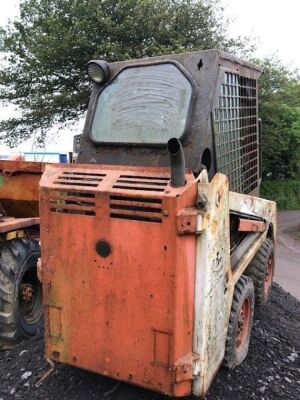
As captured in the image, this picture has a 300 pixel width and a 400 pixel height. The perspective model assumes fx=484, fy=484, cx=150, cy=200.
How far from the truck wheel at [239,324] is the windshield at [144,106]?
126 centimetres

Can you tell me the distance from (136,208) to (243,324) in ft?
5.14

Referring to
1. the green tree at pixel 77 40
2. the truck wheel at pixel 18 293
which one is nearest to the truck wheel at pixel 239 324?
the truck wheel at pixel 18 293

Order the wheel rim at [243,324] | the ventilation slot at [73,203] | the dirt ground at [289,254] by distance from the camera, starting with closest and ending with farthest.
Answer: the ventilation slot at [73,203], the wheel rim at [243,324], the dirt ground at [289,254]

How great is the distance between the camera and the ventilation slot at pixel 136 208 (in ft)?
9.18

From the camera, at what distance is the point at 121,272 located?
116 inches

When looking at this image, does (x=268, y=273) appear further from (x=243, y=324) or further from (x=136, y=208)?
(x=136, y=208)

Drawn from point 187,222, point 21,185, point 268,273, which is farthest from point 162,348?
point 21,185

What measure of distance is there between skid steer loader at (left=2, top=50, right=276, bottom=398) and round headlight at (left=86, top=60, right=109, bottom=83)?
0.03ft

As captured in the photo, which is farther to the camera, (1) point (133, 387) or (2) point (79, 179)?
(1) point (133, 387)

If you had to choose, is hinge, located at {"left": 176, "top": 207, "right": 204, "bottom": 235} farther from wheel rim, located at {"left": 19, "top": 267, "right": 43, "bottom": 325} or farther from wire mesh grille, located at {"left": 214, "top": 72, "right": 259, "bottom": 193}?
wheel rim, located at {"left": 19, "top": 267, "right": 43, "bottom": 325}

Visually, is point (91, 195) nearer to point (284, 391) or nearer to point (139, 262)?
point (139, 262)

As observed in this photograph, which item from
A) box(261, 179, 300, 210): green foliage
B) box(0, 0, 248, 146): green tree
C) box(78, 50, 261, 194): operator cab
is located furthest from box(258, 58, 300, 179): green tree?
box(78, 50, 261, 194): operator cab

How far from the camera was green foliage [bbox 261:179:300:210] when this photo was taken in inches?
870

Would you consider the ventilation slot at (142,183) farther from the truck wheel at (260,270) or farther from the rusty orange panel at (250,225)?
the truck wheel at (260,270)
